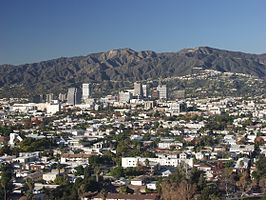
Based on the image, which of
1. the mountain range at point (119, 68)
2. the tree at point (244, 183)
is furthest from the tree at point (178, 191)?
the mountain range at point (119, 68)

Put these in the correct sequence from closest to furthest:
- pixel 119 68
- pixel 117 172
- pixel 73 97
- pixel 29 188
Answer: pixel 29 188
pixel 117 172
pixel 73 97
pixel 119 68

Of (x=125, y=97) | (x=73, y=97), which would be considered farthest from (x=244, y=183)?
(x=73, y=97)

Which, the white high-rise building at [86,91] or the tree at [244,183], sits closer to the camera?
the tree at [244,183]

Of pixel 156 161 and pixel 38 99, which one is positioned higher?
pixel 38 99

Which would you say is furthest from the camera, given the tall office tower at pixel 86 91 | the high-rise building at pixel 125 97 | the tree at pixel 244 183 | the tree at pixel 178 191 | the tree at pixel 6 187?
the tall office tower at pixel 86 91

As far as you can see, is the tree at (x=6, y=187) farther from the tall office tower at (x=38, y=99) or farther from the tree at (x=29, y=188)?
the tall office tower at (x=38, y=99)

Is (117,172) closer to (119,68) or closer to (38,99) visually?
(38,99)

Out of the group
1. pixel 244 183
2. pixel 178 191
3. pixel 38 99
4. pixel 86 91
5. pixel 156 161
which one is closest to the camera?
pixel 178 191

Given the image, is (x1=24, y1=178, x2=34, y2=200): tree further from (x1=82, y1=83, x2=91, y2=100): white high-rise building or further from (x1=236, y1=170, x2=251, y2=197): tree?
(x1=82, y1=83, x2=91, y2=100): white high-rise building

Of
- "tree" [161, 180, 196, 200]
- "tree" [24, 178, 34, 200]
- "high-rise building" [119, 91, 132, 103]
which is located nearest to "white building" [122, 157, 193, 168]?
"tree" [24, 178, 34, 200]
